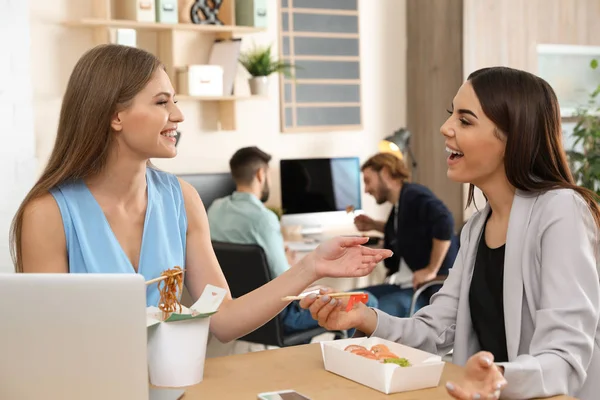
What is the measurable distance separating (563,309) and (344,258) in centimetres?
46

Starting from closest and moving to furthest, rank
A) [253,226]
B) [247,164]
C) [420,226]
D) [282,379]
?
[282,379]
[253,226]
[247,164]
[420,226]

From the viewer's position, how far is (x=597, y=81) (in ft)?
18.3

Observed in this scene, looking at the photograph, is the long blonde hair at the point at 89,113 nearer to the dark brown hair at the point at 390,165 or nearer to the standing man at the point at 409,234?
the standing man at the point at 409,234

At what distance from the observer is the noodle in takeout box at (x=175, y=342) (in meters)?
1.63

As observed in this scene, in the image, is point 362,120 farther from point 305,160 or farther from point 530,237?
point 530,237

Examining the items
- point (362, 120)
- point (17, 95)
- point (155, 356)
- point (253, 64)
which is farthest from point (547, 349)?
point (362, 120)

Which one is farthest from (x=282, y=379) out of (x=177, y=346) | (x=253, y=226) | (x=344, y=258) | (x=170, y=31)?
(x=170, y=31)

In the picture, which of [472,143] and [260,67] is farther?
[260,67]

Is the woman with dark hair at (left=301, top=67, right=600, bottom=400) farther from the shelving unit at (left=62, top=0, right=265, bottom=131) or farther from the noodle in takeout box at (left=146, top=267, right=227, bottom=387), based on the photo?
the shelving unit at (left=62, top=0, right=265, bottom=131)

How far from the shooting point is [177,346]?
5.40ft

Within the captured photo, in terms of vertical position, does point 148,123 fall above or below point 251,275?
above

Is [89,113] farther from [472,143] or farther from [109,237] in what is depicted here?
[472,143]

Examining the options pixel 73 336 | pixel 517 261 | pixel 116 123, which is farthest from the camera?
pixel 116 123

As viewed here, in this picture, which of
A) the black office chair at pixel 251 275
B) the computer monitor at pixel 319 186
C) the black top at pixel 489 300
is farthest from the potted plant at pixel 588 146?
the black top at pixel 489 300
